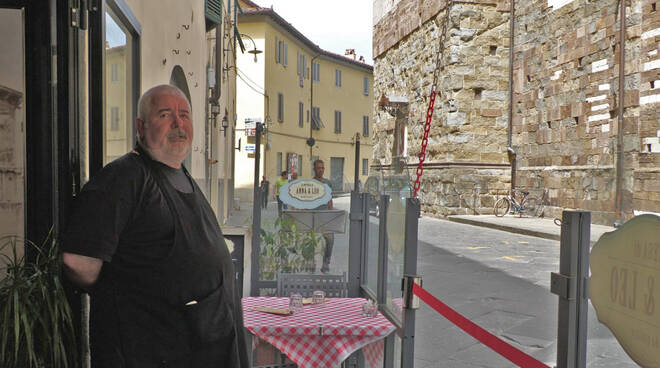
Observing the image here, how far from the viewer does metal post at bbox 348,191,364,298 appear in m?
3.45

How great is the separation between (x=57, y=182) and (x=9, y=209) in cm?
24

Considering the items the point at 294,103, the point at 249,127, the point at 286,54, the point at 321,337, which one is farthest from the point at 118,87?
the point at 294,103

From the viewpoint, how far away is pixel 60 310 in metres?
1.87

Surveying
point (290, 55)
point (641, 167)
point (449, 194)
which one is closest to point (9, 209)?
point (641, 167)

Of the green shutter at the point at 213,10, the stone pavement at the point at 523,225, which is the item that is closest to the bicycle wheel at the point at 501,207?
the stone pavement at the point at 523,225

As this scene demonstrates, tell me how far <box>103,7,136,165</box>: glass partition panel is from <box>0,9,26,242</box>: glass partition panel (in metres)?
0.86

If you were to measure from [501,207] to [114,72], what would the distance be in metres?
12.6

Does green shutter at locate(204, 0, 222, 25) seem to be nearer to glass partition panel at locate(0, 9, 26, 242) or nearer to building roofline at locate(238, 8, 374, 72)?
glass partition panel at locate(0, 9, 26, 242)

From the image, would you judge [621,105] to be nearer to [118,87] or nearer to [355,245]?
[355,245]

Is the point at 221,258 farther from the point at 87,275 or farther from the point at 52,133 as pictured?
the point at 52,133

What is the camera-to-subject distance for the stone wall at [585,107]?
11.0m

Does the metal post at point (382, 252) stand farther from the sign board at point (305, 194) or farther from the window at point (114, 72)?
the sign board at point (305, 194)

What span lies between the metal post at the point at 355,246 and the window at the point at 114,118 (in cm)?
144

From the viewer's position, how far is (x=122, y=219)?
1.73 metres
